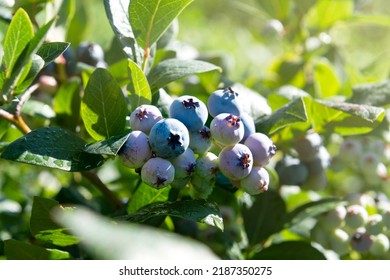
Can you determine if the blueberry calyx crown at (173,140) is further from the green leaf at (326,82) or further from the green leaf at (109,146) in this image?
the green leaf at (326,82)

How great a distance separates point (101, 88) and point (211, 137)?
0.17 meters

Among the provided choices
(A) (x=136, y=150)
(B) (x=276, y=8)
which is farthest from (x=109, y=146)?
(B) (x=276, y=8)

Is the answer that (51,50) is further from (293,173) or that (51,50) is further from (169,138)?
(293,173)

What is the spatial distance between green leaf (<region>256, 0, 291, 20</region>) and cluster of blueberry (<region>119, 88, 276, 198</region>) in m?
0.66

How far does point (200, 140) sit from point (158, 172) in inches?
3.2

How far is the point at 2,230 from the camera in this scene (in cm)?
124

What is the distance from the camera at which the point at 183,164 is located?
772mm

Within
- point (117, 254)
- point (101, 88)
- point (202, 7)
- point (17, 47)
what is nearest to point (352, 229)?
point (101, 88)

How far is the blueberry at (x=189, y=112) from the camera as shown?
777mm

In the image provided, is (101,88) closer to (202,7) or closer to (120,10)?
(120,10)

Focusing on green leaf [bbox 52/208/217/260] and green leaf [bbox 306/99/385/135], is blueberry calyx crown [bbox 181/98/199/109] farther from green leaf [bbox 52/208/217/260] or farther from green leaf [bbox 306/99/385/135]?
green leaf [bbox 52/208/217/260]

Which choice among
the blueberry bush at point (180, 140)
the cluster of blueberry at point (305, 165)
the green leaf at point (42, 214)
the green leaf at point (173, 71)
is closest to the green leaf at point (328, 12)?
the blueberry bush at point (180, 140)

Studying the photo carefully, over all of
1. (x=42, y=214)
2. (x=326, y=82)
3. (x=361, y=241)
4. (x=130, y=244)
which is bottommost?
(x=361, y=241)

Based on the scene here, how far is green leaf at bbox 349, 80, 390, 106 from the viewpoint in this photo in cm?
101
